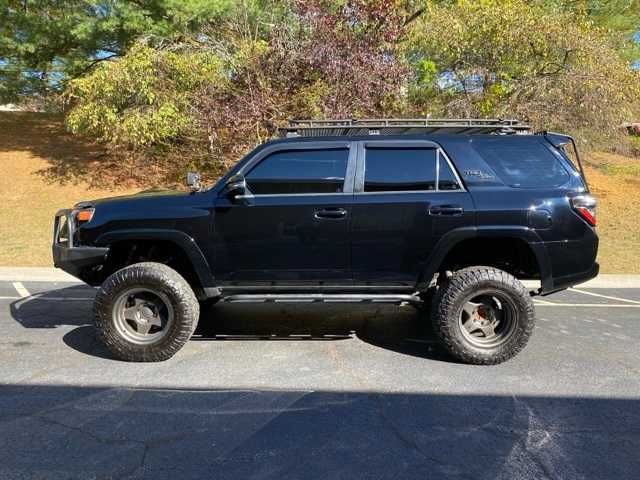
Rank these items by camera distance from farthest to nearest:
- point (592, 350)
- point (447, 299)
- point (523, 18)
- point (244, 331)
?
point (523, 18)
point (244, 331)
point (592, 350)
point (447, 299)

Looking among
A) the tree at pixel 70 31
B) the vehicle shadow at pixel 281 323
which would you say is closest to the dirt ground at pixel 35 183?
the tree at pixel 70 31

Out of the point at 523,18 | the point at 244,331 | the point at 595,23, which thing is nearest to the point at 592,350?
the point at 244,331

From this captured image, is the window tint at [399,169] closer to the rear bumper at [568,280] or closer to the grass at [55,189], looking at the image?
the rear bumper at [568,280]

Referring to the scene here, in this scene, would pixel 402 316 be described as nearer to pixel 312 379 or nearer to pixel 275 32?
pixel 312 379

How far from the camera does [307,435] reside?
3488mm

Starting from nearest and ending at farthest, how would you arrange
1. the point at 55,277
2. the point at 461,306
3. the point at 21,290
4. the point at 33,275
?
the point at 461,306 < the point at 21,290 < the point at 55,277 < the point at 33,275

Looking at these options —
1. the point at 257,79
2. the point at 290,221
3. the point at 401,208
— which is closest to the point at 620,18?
the point at 257,79

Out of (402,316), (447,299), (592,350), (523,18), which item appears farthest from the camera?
(523,18)

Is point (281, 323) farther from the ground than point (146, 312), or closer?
closer

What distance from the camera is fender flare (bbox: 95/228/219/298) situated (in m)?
4.86

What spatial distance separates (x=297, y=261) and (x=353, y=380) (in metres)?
1.15

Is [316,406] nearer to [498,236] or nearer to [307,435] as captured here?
[307,435]

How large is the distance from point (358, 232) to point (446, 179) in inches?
36.3

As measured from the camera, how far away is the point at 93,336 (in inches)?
219
